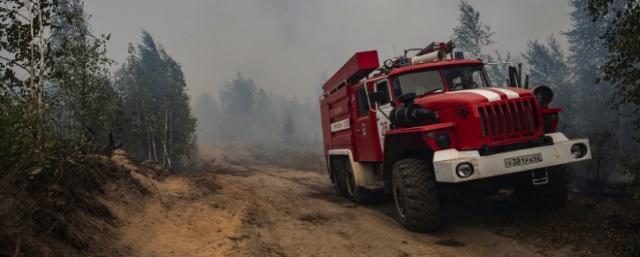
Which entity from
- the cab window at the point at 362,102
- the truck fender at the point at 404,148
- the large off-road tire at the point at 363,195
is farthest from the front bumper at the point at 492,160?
the large off-road tire at the point at 363,195

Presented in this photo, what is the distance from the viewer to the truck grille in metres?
6.33

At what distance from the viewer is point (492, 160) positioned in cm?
604

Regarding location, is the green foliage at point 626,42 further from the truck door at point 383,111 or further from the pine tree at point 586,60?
the pine tree at point 586,60

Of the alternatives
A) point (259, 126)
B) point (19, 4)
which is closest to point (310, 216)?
point (19, 4)

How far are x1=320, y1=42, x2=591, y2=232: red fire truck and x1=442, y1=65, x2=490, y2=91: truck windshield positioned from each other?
19mm

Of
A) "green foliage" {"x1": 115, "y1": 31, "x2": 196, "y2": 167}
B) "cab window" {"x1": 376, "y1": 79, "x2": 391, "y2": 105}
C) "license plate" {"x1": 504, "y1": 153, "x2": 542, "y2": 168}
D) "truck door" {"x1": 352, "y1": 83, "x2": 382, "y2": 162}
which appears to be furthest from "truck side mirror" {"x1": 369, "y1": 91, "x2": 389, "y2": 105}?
"green foliage" {"x1": 115, "y1": 31, "x2": 196, "y2": 167}

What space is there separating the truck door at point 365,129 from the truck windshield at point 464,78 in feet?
5.04

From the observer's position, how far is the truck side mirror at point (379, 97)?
7.78 m

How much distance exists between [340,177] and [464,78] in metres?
4.88

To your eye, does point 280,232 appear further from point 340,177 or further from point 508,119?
point 340,177

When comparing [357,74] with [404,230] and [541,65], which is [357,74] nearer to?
[404,230]

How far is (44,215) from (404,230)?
517 centimetres

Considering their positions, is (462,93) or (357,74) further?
(357,74)

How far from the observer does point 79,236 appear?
521cm
